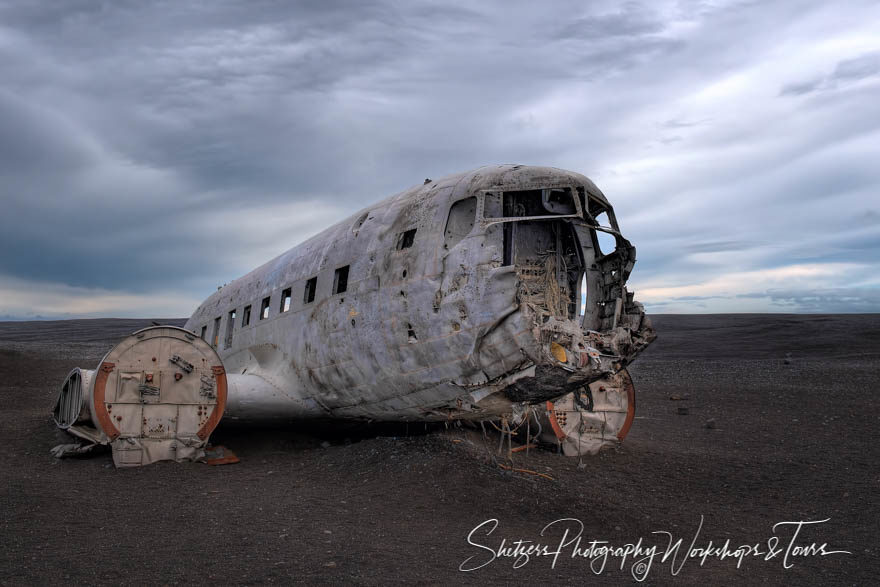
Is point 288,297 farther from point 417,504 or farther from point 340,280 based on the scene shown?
point 417,504

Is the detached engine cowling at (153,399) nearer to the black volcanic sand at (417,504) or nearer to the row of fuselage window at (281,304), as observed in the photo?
the black volcanic sand at (417,504)

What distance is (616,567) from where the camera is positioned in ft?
20.8

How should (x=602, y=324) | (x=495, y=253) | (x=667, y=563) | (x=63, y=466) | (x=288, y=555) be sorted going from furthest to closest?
(x=63, y=466) < (x=602, y=324) < (x=495, y=253) < (x=667, y=563) < (x=288, y=555)

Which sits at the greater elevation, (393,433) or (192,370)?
(192,370)

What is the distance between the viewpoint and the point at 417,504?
26.7 ft

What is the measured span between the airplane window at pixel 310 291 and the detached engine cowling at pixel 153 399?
73.4 inches

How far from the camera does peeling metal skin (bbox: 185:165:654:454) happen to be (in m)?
7.38

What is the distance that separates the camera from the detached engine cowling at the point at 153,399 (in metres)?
9.91

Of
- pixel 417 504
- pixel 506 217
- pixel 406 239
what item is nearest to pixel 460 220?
pixel 506 217

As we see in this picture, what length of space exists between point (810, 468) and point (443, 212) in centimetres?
836

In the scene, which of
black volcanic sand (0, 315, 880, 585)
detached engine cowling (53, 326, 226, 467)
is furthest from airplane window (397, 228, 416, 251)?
detached engine cowling (53, 326, 226, 467)

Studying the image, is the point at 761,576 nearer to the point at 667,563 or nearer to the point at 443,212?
the point at 667,563

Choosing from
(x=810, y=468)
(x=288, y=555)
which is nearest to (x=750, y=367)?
(x=810, y=468)

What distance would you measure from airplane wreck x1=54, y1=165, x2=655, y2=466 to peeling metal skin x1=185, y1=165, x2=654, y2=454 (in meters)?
0.02
